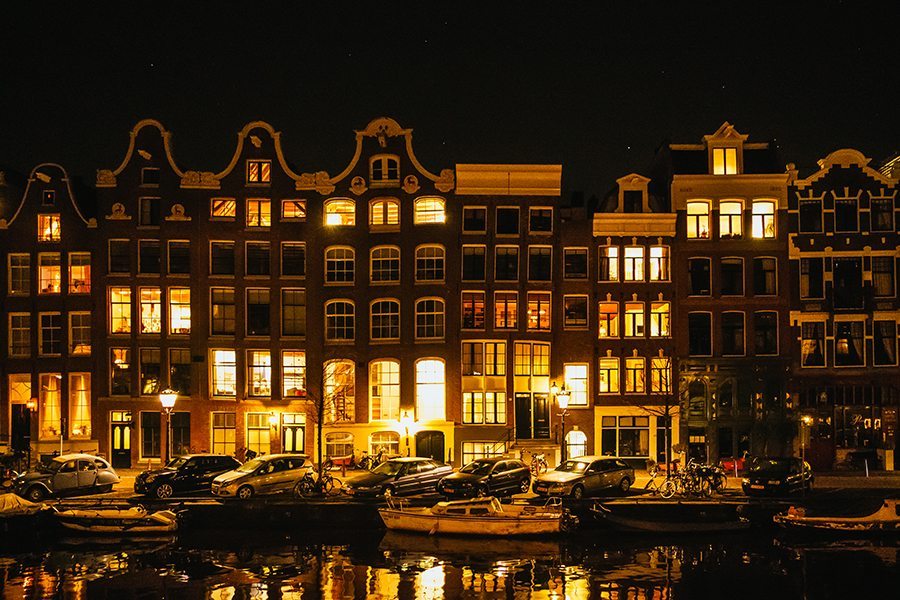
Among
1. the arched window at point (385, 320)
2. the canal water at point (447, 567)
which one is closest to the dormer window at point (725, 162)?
the arched window at point (385, 320)

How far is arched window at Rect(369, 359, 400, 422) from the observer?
51.7 meters

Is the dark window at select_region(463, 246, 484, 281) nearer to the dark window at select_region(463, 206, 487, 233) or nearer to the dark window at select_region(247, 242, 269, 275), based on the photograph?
the dark window at select_region(463, 206, 487, 233)

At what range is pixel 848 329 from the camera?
52.0 meters

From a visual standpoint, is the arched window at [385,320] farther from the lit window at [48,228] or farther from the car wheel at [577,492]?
the lit window at [48,228]

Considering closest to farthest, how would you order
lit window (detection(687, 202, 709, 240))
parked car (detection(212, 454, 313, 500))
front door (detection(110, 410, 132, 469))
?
A: parked car (detection(212, 454, 313, 500)), front door (detection(110, 410, 132, 469)), lit window (detection(687, 202, 709, 240))

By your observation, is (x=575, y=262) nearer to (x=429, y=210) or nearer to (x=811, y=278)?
(x=429, y=210)

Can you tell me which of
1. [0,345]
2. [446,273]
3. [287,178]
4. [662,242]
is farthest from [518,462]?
[0,345]

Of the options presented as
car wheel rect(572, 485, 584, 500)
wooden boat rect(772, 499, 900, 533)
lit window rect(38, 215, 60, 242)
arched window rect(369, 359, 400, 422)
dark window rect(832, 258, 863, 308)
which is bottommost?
wooden boat rect(772, 499, 900, 533)

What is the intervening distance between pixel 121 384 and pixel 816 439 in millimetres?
38377

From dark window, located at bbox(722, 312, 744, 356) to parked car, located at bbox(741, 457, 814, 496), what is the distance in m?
11.9

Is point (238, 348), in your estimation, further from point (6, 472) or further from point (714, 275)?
point (714, 275)

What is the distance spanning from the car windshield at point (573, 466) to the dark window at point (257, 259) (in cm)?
2080

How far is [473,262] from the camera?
5225cm

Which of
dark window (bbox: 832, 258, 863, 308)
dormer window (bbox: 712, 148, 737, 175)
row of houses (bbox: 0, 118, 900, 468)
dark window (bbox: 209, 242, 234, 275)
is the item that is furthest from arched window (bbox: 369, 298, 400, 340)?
dark window (bbox: 832, 258, 863, 308)
